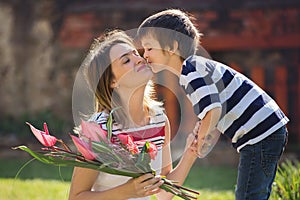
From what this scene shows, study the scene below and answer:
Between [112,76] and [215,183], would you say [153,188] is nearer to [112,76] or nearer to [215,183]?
[112,76]

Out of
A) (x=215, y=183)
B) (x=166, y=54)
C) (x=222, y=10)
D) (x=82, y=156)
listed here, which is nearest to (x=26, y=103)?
(x=222, y=10)

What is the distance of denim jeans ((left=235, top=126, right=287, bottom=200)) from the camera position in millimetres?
3771

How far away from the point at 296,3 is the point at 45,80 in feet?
11.8

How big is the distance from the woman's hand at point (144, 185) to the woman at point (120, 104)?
5cm

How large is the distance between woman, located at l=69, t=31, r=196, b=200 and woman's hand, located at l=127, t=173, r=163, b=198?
0.17 feet

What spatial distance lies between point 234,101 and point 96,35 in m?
6.10

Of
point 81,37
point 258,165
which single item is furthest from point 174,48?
point 81,37

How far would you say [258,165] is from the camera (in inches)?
148

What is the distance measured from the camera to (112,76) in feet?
11.0

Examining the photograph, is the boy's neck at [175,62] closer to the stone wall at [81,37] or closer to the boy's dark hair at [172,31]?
the boy's dark hair at [172,31]

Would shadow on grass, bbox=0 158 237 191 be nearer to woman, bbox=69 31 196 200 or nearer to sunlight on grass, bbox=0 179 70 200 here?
sunlight on grass, bbox=0 179 70 200

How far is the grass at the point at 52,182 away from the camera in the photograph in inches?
247

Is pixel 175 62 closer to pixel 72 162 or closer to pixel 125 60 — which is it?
pixel 125 60

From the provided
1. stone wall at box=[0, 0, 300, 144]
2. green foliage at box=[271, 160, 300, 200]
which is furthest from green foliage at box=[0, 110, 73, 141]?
green foliage at box=[271, 160, 300, 200]
